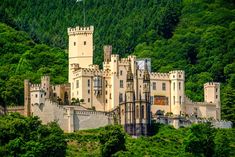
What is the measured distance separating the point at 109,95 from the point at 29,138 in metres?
14.3

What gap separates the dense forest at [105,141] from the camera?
413 ft

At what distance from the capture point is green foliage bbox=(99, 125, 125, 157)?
5044 inches

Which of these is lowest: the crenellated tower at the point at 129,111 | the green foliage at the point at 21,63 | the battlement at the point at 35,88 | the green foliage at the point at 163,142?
the green foliage at the point at 163,142

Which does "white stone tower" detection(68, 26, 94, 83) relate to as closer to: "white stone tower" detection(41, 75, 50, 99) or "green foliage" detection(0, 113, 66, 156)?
"white stone tower" detection(41, 75, 50, 99)

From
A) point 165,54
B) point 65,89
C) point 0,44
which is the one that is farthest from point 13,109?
point 165,54

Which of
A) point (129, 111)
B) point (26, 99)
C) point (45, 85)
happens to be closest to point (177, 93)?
point (129, 111)

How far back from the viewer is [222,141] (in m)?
135

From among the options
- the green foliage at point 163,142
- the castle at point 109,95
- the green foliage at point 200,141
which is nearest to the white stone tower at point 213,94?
the castle at point 109,95

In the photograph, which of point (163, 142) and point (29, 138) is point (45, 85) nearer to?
point (29, 138)

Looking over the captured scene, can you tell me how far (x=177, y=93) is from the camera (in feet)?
464

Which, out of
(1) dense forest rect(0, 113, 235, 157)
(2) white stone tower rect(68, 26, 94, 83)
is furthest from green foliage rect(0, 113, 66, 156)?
(2) white stone tower rect(68, 26, 94, 83)

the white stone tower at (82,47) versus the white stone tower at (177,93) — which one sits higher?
the white stone tower at (82,47)

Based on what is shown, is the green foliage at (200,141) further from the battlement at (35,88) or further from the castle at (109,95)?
the battlement at (35,88)

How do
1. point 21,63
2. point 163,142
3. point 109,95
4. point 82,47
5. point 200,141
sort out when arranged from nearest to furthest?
point 200,141
point 163,142
point 109,95
point 82,47
point 21,63
